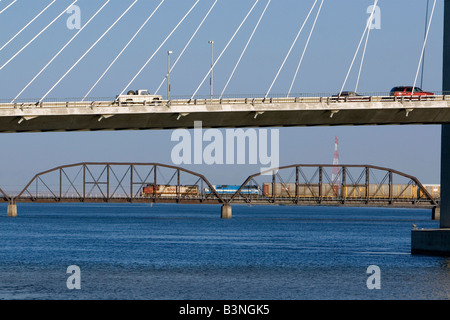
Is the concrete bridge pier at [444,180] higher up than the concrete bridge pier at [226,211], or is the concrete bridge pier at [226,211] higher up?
the concrete bridge pier at [444,180]

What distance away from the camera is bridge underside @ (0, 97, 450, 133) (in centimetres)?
5900

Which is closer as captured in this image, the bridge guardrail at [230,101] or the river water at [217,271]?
the river water at [217,271]

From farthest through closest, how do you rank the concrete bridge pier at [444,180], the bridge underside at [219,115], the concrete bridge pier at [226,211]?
the concrete bridge pier at [226,211], the concrete bridge pier at [444,180], the bridge underside at [219,115]

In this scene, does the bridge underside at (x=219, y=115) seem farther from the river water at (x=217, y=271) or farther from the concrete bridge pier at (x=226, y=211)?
the concrete bridge pier at (x=226, y=211)

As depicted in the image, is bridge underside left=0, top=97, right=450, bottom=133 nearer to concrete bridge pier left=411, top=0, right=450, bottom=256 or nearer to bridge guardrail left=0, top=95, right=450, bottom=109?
bridge guardrail left=0, top=95, right=450, bottom=109

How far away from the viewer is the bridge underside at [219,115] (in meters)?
59.0

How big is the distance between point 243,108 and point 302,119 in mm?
4195

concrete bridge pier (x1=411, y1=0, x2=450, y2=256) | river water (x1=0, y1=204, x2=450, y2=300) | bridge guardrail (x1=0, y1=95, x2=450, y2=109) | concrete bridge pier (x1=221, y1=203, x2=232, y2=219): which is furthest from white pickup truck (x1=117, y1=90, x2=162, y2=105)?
concrete bridge pier (x1=221, y1=203, x2=232, y2=219)

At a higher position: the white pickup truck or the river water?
the white pickup truck

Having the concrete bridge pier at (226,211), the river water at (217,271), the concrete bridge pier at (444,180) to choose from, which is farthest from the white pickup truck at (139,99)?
the concrete bridge pier at (226,211)

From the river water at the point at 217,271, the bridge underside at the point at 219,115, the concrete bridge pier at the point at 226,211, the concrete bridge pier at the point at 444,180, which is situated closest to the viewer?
the river water at the point at 217,271

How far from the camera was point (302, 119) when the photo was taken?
6122 cm
